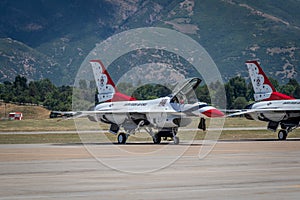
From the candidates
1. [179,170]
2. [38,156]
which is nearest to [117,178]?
[179,170]

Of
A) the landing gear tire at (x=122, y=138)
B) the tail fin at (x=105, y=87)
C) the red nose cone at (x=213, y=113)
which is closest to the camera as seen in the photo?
the red nose cone at (x=213, y=113)

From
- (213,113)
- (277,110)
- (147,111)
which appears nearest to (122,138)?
(147,111)

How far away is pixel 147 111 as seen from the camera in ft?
162

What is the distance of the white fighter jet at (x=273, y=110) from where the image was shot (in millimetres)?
56594

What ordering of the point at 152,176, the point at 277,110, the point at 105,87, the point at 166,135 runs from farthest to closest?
the point at 277,110 → the point at 105,87 → the point at 166,135 → the point at 152,176

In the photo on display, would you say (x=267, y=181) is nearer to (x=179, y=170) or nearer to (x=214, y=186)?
(x=214, y=186)

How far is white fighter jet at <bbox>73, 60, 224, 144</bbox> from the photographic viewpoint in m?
46.9

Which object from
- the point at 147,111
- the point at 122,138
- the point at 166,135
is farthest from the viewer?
the point at 122,138

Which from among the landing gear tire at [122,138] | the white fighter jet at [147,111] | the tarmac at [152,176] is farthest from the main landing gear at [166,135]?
the tarmac at [152,176]

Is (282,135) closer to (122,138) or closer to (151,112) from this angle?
(151,112)

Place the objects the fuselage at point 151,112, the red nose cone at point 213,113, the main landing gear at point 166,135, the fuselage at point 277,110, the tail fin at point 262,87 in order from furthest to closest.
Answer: the tail fin at point 262,87, the fuselage at point 277,110, the main landing gear at point 166,135, the fuselage at point 151,112, the red nose cone at point 213,113

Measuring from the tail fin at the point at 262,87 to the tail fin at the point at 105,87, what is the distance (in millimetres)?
11737

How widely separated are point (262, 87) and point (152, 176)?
36045 mm

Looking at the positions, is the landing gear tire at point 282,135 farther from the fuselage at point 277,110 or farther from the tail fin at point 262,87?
the tail fin at point 262,87
